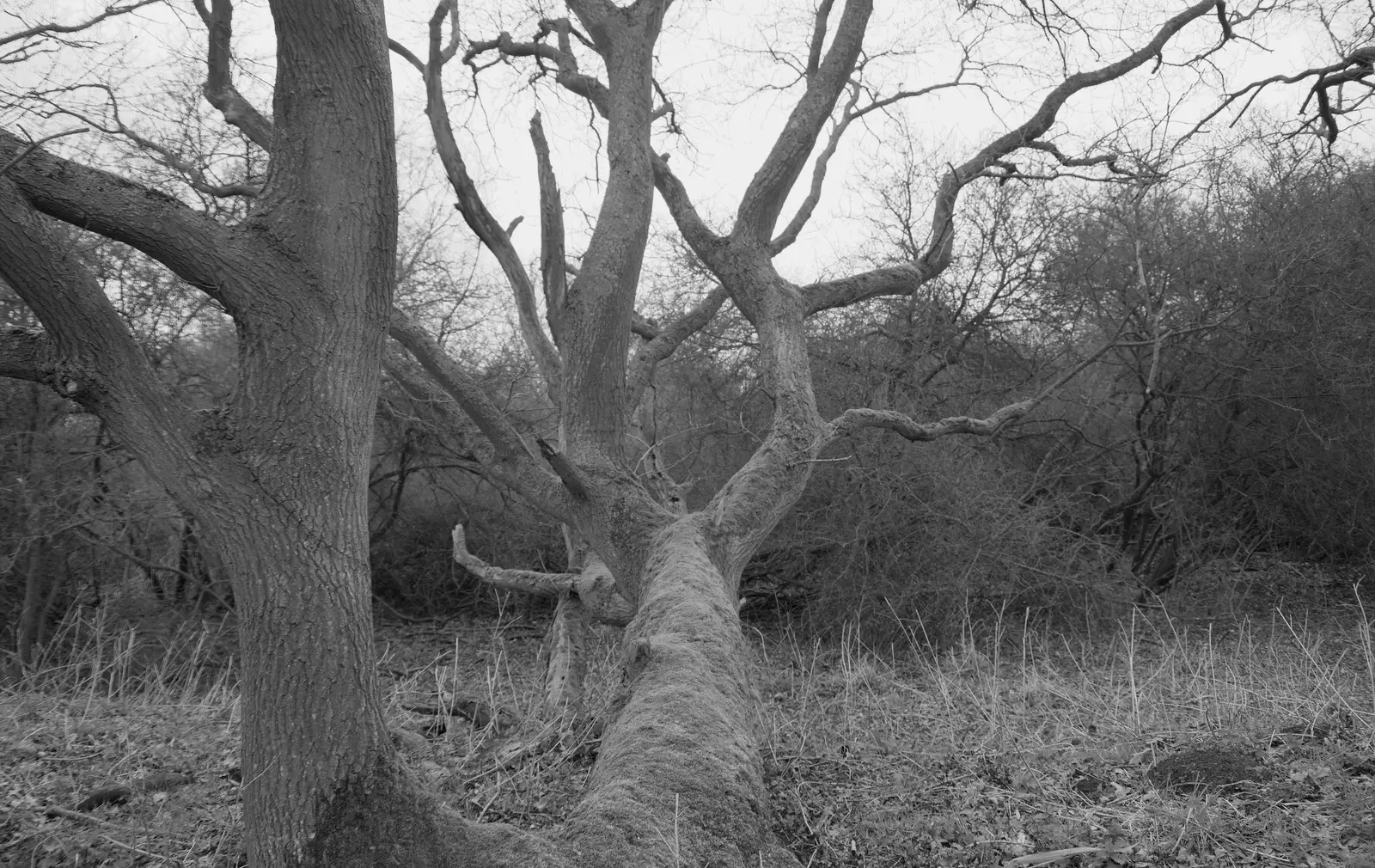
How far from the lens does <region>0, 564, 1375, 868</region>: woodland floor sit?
295 centimetres

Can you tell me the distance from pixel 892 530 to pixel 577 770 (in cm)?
525

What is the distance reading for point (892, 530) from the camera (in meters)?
8.49

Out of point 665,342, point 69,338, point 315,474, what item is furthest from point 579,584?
point 69,338

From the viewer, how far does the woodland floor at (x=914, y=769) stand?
9.67 feet

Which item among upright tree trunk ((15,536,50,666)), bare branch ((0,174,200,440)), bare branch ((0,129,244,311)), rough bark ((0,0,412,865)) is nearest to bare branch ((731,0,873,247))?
rough bark ((0,0,412,865))

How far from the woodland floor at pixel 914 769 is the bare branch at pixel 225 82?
4.35 m

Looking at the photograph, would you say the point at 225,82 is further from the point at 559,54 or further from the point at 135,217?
the point at 135,217

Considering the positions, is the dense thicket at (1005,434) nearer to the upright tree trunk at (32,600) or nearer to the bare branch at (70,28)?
the upright tree trunk at (32,600)

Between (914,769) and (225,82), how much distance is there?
7196 mm

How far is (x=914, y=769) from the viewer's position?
12.8 ft

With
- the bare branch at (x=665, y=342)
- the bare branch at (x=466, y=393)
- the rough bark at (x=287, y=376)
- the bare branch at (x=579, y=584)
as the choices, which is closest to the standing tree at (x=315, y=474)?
the rough bark at (x=287, y=376)

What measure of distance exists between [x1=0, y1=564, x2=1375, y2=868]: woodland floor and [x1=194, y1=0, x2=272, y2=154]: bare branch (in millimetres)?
4346

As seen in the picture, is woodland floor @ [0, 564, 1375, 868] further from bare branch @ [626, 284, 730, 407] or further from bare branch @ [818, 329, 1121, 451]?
bare branch @ [626, 284, 730, 407]

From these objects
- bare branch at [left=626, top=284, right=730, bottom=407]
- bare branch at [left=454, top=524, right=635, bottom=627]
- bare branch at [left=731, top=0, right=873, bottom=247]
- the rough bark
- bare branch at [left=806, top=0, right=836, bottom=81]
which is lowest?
bare branch at [left=454, top=524, right=635, bottom=627]
